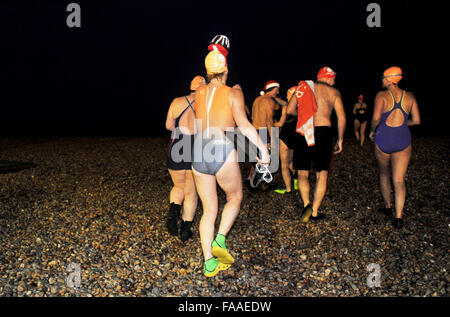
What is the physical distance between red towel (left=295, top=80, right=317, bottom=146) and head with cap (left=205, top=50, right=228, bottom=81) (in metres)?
1.86

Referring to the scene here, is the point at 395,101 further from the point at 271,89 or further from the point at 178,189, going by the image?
the point at 178,189

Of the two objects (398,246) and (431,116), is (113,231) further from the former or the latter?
(431,116)

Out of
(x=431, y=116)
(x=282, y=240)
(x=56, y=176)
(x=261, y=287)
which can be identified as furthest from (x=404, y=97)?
(x=431, y=116)

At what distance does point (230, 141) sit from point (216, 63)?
2.33 feet

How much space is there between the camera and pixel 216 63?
3.06 metres

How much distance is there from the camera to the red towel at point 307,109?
181 inches

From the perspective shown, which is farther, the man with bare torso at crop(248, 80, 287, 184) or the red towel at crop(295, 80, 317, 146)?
the man with bare torso at crop(248, 80, 287, 184)

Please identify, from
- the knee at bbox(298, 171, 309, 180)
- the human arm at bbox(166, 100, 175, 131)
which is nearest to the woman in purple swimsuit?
the knee at bbox(298, 171, 309, 180)

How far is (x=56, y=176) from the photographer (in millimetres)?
8336

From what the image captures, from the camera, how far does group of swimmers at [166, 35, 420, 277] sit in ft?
9.96

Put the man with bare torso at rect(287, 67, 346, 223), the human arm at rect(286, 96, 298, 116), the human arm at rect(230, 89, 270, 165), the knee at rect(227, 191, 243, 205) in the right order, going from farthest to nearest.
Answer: the human arm at rect(286, 96, 298, 116) < the man with bare torso at rect(287, 67, 346, 223) < the knee at rect(227, 191, 243, 205) < the human arm at rect(230, 89, 270, 165)

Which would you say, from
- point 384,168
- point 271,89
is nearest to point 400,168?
point 384,168

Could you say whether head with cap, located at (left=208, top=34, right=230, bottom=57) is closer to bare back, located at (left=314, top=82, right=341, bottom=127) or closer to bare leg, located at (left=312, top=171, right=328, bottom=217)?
bare back, located at (left=314, top=82, right=341, bottom=127)

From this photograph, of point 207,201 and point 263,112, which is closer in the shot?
point 207,201
